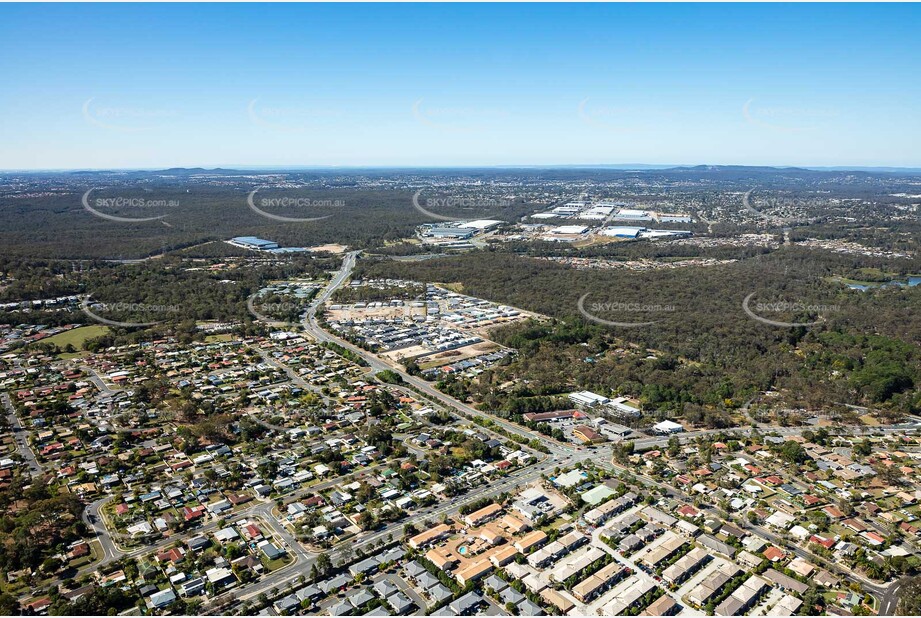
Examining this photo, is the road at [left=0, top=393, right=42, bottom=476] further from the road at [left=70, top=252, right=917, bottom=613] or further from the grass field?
the grass field

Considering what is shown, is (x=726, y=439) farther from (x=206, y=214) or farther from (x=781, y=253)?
(x=206, y=214)

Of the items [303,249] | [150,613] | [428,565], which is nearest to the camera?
[150,613]

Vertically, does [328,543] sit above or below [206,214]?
below

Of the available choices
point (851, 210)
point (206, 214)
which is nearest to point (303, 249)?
point (206, 214)

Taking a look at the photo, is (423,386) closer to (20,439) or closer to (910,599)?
(20,439)

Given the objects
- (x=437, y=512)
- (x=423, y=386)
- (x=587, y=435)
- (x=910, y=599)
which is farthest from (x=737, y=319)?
(x=437, y=512)

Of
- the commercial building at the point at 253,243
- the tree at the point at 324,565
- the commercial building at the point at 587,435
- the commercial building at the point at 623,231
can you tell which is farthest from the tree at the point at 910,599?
the commercial building at the point at 623,231

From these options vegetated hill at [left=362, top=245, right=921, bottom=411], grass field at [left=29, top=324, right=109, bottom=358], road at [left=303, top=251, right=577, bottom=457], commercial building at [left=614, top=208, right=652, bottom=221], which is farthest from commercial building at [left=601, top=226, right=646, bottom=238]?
grass field at [left=29, top=324, right=109, bottom=358]
